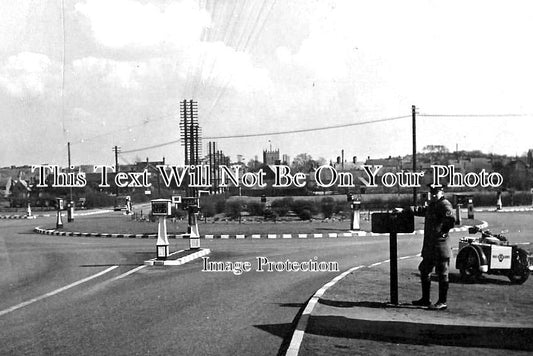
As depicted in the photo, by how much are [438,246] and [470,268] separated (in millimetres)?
3309

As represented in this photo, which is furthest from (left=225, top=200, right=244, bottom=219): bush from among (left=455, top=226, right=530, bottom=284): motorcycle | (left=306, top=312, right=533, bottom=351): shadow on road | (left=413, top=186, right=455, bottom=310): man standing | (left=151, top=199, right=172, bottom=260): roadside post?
(left=306, top=312, right=533, bottom=351): shadow on road

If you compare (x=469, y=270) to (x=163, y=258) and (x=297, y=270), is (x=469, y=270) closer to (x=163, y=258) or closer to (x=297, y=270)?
(x=297, y=270)

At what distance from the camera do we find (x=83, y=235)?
27.9 m

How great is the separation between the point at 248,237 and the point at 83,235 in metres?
9.08

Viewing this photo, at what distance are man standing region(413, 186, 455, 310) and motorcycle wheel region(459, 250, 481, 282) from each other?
2.93 m

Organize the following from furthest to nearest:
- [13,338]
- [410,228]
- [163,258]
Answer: [163,258]
[410,228]
[13,338]

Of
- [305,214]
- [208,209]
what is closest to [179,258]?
[305,214]

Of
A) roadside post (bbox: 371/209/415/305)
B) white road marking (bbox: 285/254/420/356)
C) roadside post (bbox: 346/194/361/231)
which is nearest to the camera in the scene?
white road marking (bbox: 285/254/420/356)

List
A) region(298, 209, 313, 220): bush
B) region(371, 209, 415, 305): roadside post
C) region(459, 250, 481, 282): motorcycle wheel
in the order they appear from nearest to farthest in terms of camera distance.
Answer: region(371, 209, 415, 305): roadside post → region(459, 250, 481, 282): motorcycle wheel → region(298, 209, 313, 220): bush

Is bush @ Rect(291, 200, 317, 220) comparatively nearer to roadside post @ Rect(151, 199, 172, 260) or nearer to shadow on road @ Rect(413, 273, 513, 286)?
roadside post @ Rect(151, 199, 172, 260)

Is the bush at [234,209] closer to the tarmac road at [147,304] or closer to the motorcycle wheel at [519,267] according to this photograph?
the tarmac road at [147,304]

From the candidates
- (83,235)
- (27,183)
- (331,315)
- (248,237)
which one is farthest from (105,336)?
(27,183)

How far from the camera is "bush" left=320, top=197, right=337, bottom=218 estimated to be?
34.6 metres

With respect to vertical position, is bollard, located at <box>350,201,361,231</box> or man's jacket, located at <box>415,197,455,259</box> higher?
man's jacket, located at <box>415,197,455,259</box>
